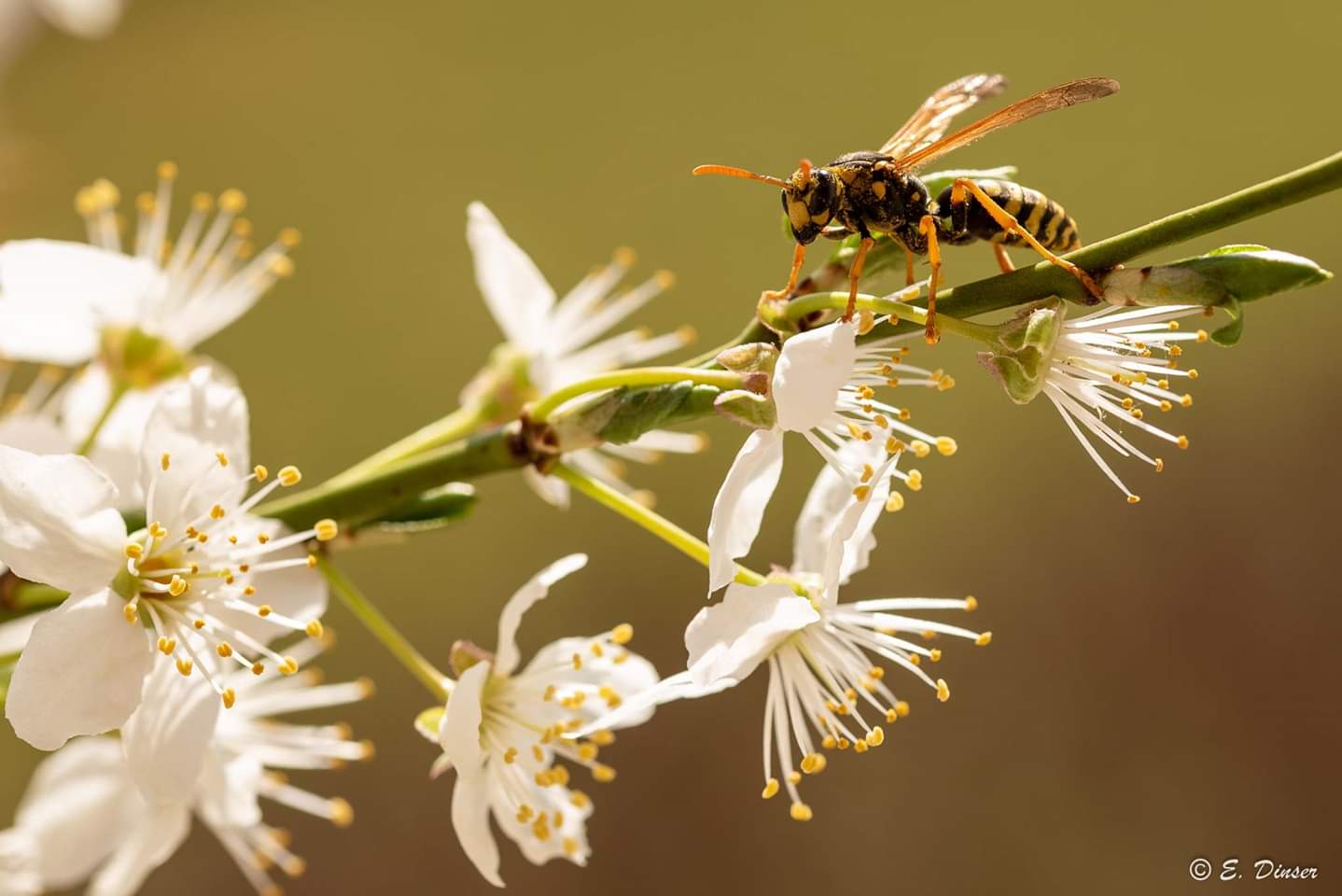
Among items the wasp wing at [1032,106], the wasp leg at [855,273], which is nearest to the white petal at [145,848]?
the wasp leg at [855,273]

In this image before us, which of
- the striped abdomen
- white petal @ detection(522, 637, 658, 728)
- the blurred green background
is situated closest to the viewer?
the striped abdomen

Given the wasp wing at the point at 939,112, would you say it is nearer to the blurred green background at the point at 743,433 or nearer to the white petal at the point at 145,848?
the white petal at the point at 145,848

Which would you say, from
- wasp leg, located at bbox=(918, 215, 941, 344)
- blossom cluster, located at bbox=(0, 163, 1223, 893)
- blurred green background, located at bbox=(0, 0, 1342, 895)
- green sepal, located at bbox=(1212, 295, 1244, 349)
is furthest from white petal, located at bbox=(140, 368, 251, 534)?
blurred green background, located at bbox=(0, 0, 1342, 895)

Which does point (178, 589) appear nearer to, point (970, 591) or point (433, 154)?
point (970, 591)

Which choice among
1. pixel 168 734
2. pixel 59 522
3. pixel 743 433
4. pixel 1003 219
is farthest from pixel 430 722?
pixel 743 433

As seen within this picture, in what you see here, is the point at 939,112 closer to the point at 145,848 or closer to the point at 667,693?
the point at 667,693

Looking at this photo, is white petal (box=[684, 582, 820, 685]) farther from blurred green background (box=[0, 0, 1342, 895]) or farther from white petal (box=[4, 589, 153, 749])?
blurred green background (box=[0, 0, 1342, 895])
